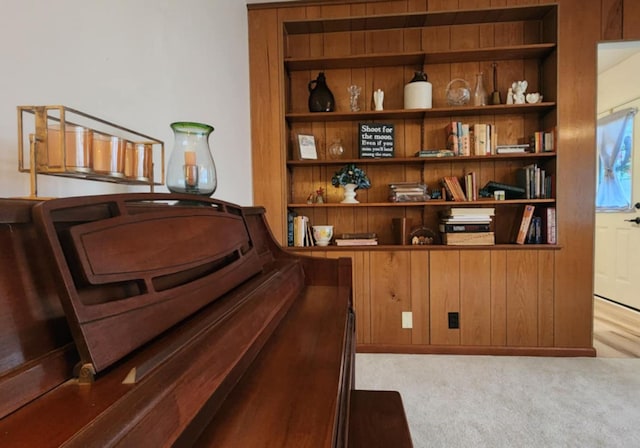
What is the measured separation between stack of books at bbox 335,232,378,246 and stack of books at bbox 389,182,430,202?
320 mm

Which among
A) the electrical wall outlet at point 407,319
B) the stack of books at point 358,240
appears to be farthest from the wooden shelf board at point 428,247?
the electrical wall outlet at point 407,319

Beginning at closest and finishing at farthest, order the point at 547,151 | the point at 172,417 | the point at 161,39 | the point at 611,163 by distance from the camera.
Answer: the point at 172,417 < the point at 161,39 < the point at 547,151 < the point at 611,163

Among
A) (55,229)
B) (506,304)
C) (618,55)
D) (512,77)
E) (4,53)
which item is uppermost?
(618,55)

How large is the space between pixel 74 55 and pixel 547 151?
2679mm

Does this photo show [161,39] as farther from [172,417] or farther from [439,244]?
[439,244]

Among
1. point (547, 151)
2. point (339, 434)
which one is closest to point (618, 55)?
point (547, 151)

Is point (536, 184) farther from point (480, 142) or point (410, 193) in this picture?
point (410, 193)

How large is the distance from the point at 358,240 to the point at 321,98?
42.0 inches

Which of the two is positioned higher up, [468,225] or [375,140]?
[375,140]

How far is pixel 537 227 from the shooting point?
251 cm

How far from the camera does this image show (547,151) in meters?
2.44

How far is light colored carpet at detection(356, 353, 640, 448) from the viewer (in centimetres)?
159

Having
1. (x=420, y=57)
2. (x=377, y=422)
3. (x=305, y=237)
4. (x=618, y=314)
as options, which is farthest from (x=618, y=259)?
(x=377, y=422)

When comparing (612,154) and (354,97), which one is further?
(612,154)
